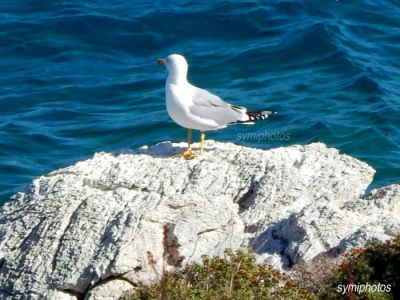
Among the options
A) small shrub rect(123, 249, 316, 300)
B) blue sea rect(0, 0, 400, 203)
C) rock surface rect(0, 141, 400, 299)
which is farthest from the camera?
blue sea rect(0, 0, 400, 203)

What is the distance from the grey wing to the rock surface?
0.67m

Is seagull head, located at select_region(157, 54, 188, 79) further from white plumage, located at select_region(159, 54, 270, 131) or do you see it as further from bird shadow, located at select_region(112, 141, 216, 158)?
bird shadow, located at select_region(112, 141, 216, 158)

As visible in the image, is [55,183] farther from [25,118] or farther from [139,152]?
[25,118]

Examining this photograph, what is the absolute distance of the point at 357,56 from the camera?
62.1ft

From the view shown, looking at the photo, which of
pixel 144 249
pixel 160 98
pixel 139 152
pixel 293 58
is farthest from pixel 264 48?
pixel 144 249

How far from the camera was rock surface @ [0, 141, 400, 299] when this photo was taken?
8164mm

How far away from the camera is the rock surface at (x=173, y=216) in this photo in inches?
321

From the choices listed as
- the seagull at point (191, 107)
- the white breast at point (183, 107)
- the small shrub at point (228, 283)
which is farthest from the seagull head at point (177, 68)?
the small shrub at point (228, 283)

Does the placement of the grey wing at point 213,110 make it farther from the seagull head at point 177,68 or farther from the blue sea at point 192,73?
the blue sea at point 192,73

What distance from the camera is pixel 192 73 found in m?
18.5

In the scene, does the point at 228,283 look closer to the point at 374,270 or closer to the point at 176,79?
the point at 374,270

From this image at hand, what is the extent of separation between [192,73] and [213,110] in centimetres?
850

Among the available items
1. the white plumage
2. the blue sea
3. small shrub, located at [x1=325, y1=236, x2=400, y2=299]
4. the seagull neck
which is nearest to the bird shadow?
the white plumage

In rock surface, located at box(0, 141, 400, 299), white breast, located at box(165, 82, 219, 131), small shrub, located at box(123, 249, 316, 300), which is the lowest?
small shrub, located at box(123, 249, 316, 300)
